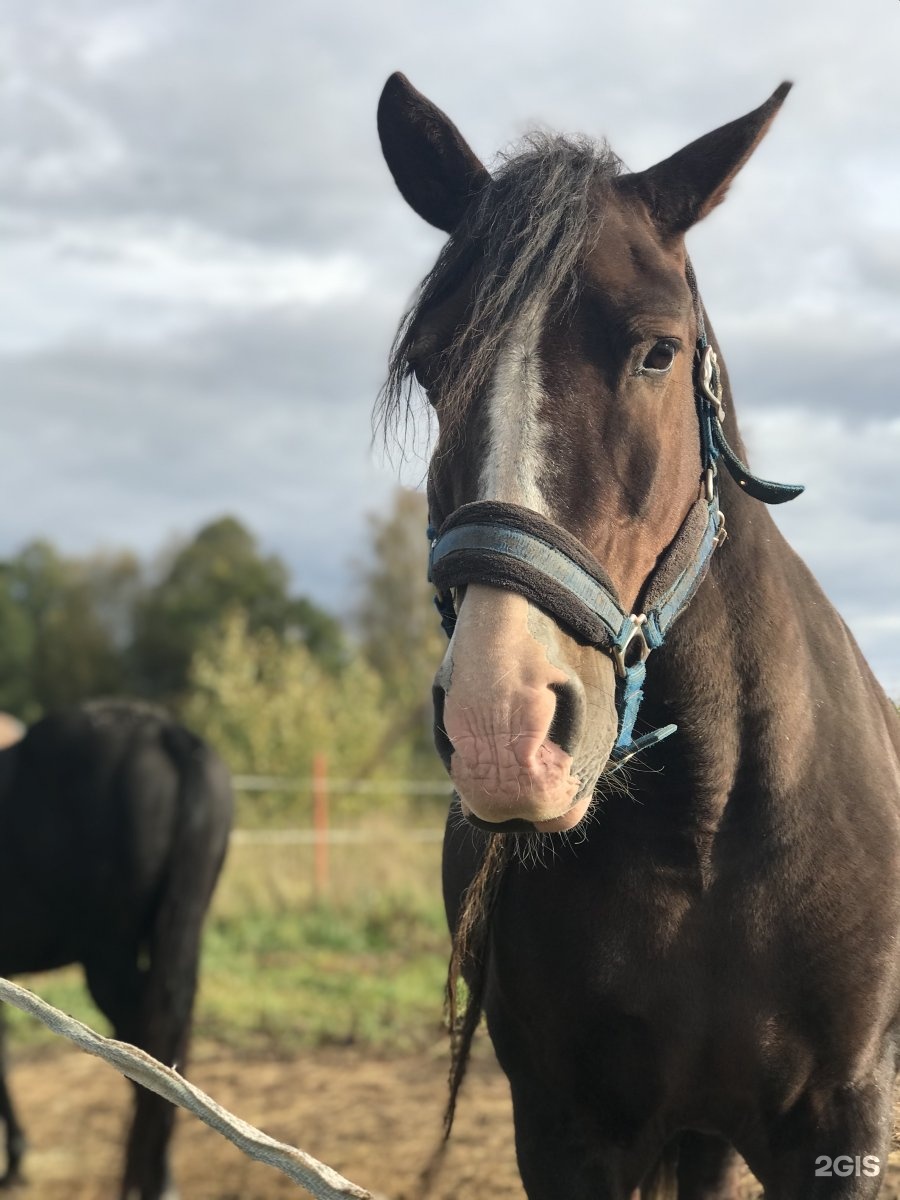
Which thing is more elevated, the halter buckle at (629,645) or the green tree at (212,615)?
the green tree at (212,615)

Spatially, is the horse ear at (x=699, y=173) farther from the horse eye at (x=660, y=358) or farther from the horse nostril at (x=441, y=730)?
the horse nostril at (x=441, y=730)

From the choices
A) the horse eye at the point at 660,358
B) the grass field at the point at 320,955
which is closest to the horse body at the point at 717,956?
the horse eye at the point at 660,358

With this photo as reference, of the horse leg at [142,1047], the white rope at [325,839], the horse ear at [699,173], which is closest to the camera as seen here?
the horse ear at [699,173]

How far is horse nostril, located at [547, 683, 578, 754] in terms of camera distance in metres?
1.82

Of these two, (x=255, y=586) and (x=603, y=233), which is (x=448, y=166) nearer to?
(x=603, y=233)

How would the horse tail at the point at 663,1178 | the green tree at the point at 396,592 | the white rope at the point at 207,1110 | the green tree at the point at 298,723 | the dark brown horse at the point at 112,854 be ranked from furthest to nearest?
the green tree at the point at 396,592 → the green tree at the point at 298,723 → the dark brown horse at the point at 112,854 → the horse tail at the point at 663,1178 → the white rope at the point at 207,1110

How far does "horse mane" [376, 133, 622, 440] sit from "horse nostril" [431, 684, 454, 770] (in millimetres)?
486

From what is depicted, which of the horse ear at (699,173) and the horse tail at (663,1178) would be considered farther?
the horse tail at (663,1178)

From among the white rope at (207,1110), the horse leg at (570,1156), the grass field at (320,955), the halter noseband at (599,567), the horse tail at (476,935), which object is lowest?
the grass field at (320,955)

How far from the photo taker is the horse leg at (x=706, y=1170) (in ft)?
10.3

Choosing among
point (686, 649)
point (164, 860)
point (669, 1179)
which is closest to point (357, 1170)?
point (164, 860)

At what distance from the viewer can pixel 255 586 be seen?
41.2 metres

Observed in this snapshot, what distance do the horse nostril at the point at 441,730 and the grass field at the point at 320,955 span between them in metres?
5.26

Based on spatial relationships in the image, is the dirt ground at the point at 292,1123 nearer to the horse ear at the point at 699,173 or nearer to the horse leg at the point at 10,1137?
the horse leg at the point at 10,1137
